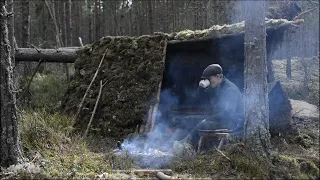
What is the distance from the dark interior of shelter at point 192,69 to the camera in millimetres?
9250

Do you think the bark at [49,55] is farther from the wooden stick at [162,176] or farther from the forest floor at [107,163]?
the wooden stick at [162,176]

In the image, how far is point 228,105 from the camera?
648 cm

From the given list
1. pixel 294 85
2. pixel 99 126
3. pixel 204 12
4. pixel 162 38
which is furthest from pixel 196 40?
pixel 204 12

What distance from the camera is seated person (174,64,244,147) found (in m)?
6.59

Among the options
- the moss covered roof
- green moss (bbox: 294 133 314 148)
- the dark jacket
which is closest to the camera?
the dark jacket

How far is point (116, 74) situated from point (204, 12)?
32.8ft

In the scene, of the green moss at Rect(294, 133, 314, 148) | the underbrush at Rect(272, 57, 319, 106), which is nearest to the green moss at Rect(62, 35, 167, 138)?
the green moss at Rect(294, 133, 314, 148)

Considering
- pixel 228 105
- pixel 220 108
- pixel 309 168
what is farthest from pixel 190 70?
pixel 309 168

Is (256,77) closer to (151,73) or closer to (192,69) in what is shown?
(151,73)

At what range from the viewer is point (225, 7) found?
16.4 metres

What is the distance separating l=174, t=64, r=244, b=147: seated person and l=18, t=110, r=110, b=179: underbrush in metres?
1.95

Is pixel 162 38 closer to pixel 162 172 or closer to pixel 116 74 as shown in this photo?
pixel 116 74

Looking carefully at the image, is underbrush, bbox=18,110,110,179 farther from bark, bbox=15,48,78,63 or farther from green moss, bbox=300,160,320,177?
bark, bbox=15,48,78,63

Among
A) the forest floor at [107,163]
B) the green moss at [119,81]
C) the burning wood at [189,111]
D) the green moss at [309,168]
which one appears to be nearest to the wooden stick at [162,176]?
the forest floor at [107,163]
